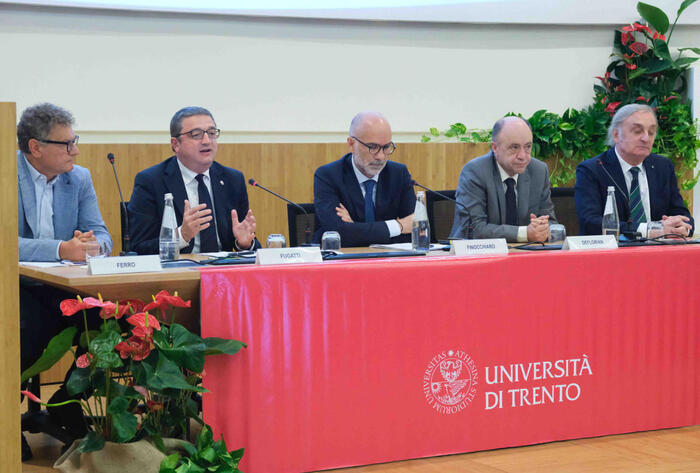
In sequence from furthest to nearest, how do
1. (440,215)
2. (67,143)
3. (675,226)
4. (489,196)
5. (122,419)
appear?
(440,215) → (489,196) → (675,226) → (67,143) → (122,419)

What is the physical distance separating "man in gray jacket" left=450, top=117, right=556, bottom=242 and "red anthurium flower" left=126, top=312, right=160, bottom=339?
5.32 ft

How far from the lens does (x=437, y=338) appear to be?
2402 mm

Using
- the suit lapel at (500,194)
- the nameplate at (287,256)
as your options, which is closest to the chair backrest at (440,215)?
the suit lapel at (500,194)

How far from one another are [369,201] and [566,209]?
3.39ft

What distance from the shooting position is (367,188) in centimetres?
352

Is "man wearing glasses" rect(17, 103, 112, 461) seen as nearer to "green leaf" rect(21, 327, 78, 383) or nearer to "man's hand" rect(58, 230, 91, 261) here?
"man's hand" rect(58, 230, 91, 261)

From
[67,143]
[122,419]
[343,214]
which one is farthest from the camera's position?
[343,214]

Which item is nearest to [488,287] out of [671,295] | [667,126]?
[671,295]

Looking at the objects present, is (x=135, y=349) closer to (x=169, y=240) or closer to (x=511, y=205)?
(x=169, y=240)

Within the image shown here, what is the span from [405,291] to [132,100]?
2816mm

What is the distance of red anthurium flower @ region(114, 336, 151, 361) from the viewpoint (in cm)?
206

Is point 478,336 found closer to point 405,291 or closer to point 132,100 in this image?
point 405,291

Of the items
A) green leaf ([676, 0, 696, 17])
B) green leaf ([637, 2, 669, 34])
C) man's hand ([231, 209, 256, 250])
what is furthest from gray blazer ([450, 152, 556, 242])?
green leaf ([676, 0, 696, 17])

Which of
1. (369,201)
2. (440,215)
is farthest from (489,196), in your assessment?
(369,201)
